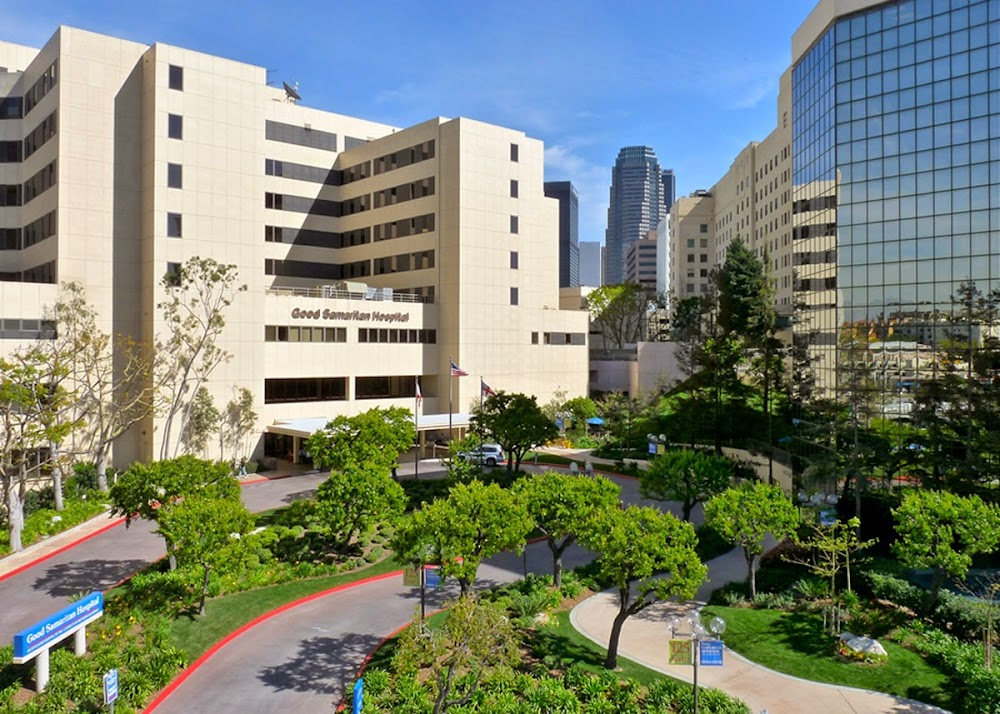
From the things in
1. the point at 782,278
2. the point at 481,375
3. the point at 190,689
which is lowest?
the point at 190,689

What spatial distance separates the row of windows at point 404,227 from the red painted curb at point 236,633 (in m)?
38.1

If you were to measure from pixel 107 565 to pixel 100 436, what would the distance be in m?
16.9

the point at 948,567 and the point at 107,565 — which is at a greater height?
the point at 948,567

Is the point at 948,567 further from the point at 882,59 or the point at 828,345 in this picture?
the point at 882,59

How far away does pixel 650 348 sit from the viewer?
78.3 metres

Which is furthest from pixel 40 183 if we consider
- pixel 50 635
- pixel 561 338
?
pixel 561 338

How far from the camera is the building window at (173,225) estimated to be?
47.2 metres

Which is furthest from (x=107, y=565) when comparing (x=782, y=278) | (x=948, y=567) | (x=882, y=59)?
(x=782, y=278)

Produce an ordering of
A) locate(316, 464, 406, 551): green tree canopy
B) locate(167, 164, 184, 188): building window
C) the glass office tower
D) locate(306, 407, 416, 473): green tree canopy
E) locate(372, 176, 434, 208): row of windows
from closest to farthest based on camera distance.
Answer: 1. locate(316, 464, 406, 551): green tree canopy
2. locate(306, 407, 416, 473): green tree canopy
3. the glass office tower
4. locate(167, 164, 184, 188): building window
5. locate(372, 176, 434, 208): row of windows

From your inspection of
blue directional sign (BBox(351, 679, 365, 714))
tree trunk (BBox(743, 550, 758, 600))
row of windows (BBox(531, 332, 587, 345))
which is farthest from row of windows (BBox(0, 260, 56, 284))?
tree trunk (BBox(743, 550, 758, 600))

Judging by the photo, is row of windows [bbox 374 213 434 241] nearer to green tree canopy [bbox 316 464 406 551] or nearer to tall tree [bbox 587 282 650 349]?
green tree canopy [bbox 316 464 406 551]

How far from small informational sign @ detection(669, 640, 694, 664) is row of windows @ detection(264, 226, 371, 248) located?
55.0m

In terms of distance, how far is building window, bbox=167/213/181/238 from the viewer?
47.2 metres

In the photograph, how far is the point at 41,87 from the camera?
4859 centimetres
